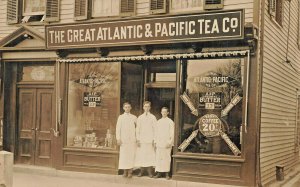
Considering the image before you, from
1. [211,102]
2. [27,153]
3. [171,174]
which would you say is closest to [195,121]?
[211,102]

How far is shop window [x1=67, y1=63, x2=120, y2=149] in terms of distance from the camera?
12.6m

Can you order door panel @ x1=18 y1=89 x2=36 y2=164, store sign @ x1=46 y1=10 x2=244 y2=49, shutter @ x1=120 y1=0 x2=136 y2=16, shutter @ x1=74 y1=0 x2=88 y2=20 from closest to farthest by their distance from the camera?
store sign @ x1=46 y1=10 x2=244 y2=49
shutter @ x1=120 y1=0 x2=136 y2=16
shutter @ x1=74 y1=0 x2=88 y2=20
door panel @ x1=18 y1=89 x2=36 y2=164

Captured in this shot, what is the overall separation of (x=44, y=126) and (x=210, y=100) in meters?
5.20

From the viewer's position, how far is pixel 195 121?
11.4m

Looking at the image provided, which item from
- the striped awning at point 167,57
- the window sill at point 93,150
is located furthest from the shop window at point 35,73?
the window sill at point 93,150

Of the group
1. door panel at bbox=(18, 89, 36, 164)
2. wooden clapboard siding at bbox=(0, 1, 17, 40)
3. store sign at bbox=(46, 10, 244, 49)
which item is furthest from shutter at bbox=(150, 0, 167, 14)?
wooden clapboard siding at bbox=(0, 1, 17, 40)

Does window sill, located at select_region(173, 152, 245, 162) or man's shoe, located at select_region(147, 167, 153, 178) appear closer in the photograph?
window sill, located at select_region(173, 152, 245, 162)

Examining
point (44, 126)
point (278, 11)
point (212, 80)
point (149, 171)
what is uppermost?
point (278, 11)

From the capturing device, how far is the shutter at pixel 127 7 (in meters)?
12.4

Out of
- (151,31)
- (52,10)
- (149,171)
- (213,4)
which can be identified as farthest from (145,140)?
(52,10)

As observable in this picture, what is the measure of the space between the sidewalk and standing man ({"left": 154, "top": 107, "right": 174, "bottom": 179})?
0.30m

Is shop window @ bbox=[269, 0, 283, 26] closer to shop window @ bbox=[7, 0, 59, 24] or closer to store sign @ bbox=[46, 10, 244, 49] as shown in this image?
store sign @ bbox=[46, 10, 244, 49]

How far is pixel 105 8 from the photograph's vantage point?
13.0 metres

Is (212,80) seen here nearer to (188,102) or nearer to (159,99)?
(188,102)
